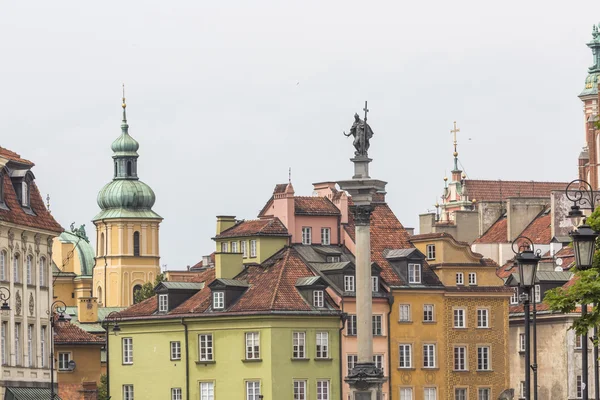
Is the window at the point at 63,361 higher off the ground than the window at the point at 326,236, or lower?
lower

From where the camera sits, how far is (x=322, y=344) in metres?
101

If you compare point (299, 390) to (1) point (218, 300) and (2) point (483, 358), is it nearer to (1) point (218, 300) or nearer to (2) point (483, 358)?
(1) point (218, 300)

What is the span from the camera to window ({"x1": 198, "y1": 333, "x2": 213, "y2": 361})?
333 ft

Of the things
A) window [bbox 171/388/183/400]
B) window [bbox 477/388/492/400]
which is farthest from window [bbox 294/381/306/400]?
window [bbox 477/388/492/400]

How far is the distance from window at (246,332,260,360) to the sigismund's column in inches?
974

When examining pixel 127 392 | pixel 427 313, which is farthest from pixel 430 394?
pixel 127 392

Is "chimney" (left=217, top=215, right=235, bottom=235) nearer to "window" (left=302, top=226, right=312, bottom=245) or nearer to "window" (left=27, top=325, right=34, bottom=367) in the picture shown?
"window" (left=302, top=226, right=312, bottom=245)

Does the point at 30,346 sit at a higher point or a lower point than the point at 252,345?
lower

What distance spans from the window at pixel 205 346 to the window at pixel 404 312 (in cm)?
901

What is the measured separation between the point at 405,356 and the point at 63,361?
15.4 meters

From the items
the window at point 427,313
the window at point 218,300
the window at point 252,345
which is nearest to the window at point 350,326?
the window at point 427,313

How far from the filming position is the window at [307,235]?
107 meters

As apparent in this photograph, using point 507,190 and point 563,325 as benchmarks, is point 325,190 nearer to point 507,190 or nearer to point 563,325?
point 563,325

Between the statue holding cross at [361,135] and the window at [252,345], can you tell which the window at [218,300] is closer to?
the window at [252,345]
